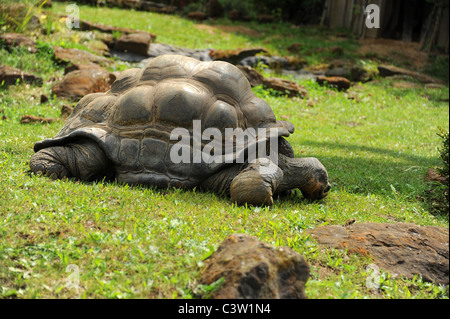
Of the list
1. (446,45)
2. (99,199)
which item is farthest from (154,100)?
(446,45)

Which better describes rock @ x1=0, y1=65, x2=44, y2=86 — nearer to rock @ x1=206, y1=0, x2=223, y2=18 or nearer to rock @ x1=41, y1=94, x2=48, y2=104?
rock @ x1=41, y1=94, x2=48, y2=104

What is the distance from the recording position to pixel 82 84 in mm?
8070

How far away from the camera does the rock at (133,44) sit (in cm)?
1192

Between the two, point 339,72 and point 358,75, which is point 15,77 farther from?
point 358,75

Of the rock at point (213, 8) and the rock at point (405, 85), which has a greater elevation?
the rock at point (213, 8)

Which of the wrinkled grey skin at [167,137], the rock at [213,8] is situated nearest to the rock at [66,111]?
the wrinkled grey skin at [167,137]

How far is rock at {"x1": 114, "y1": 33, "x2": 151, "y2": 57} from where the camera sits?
39.1 feet

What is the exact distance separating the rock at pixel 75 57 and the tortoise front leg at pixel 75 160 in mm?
5362

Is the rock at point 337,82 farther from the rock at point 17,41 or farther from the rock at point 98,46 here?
the rock at point 17,41

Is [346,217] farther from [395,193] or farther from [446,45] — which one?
[446,45]

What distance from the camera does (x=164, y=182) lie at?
434 cm

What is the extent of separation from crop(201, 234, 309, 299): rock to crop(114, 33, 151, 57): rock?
10185 mm
